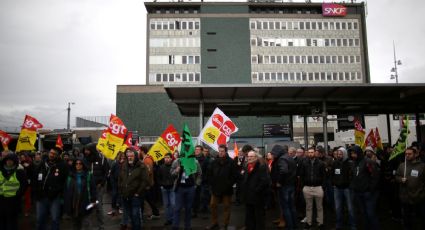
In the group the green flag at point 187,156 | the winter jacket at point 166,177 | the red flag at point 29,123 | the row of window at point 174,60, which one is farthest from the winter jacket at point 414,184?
the row of window at point 174,60

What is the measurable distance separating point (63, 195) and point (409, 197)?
24.2 ft

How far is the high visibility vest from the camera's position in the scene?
7230mm

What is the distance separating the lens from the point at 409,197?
7816 mm

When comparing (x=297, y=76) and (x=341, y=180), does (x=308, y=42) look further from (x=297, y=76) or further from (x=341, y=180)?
(x=341, y=180)

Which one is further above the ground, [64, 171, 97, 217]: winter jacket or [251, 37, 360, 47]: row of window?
[251, 37, 360, 47]: row of window

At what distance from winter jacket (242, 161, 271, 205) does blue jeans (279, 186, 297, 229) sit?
1.03m

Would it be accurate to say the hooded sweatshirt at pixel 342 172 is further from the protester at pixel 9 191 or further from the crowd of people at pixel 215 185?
the protester at pixel 9 191

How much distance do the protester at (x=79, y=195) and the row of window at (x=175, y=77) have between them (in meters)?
49.8

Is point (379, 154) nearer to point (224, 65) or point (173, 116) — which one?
point (173, 116)

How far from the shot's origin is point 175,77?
2254 inches

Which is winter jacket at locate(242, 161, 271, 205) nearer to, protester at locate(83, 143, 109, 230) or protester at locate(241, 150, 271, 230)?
protester at locate(241, 150, 271, 230)

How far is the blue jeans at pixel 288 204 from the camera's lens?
869 cm

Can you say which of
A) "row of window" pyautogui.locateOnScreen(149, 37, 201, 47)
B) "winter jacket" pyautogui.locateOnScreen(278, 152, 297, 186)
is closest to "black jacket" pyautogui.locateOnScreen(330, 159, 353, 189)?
"winter jacket" pyautogui.locateOnScreen(278, 152, 297, 186)

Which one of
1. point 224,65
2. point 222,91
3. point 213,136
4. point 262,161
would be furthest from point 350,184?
point 224,65
